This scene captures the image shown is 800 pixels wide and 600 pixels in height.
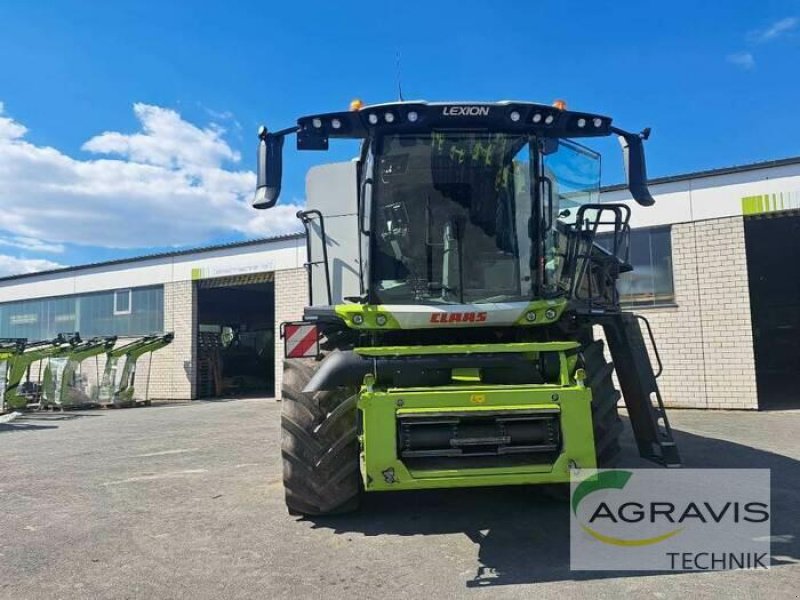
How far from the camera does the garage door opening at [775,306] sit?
51.3 ft

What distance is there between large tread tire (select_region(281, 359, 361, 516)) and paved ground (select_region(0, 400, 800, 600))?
244 mm

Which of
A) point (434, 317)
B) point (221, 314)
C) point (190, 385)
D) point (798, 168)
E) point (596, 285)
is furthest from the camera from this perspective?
point (221, 314)

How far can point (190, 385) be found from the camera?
21688 millimetres

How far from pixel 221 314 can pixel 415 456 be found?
24364 mm

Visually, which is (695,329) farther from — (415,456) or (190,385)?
(190,385)

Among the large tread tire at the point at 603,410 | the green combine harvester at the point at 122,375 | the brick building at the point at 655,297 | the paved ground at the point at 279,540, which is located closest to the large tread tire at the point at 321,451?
the paved ground at the point at 279,540

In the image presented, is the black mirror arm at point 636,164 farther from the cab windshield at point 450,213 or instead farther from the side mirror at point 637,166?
the cab windshield at point 450,213

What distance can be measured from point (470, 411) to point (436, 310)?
86 cm

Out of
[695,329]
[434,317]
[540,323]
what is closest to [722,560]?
[540,323]

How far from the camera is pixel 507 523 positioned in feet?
17.0

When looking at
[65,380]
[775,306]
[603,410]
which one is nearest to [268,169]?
Answer: [603,410]

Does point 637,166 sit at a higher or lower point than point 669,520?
higher

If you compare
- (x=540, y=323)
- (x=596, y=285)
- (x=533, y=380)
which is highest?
(x=596, y=285)

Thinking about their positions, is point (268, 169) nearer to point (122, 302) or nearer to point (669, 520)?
point (669, 520)
